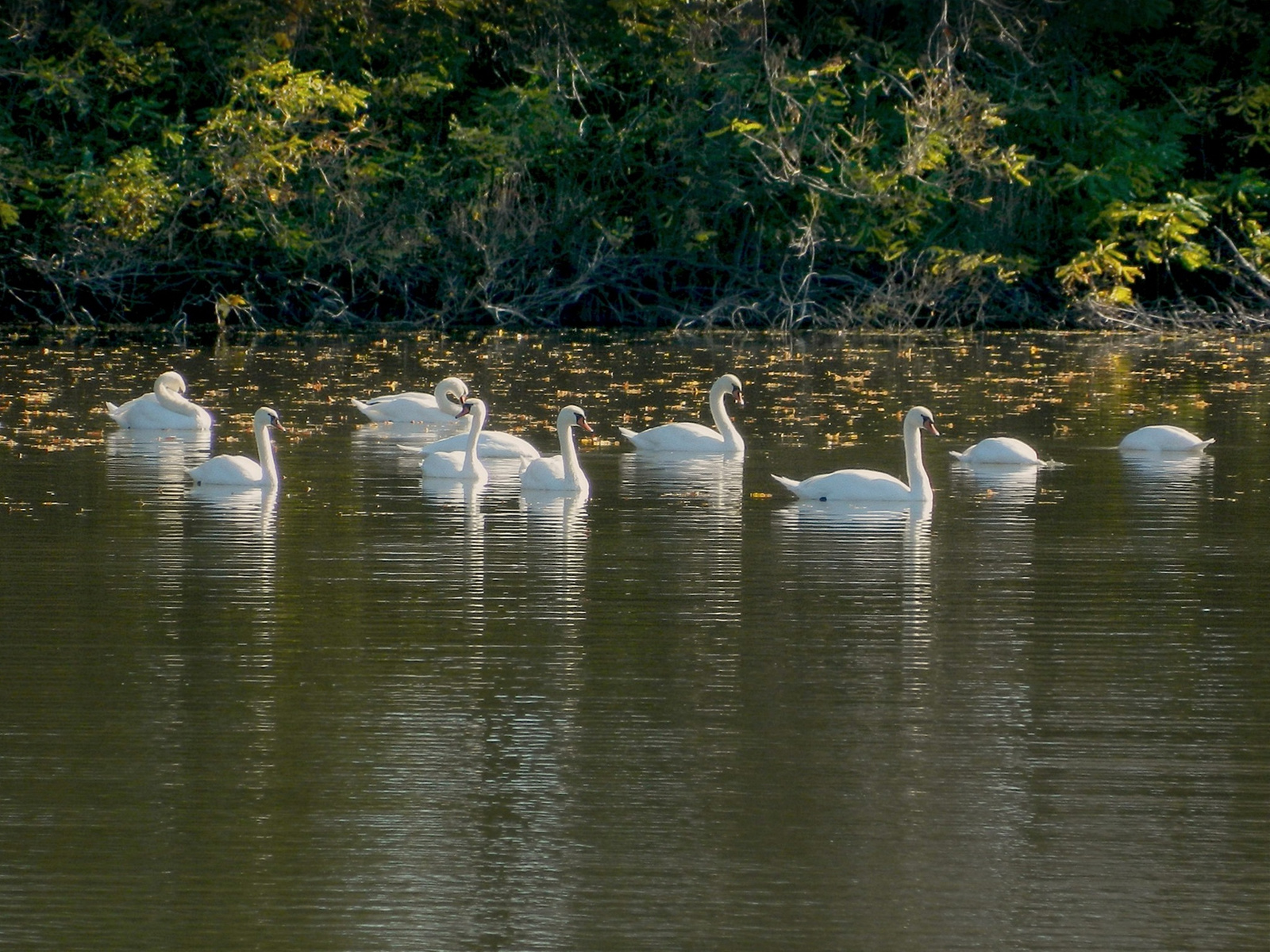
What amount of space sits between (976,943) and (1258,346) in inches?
982

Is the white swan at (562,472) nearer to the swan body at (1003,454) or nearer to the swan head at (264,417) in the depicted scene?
the swan head at (264,417)

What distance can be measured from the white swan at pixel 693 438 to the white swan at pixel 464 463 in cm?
200

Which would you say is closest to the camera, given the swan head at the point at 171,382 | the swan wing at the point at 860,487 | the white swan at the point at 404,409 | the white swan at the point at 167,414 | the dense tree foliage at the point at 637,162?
the swan wing at the point at 860,487

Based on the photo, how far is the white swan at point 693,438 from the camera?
18.0 m

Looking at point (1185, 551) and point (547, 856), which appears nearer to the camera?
point (547, 856)

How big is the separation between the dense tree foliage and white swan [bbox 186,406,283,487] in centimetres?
1622

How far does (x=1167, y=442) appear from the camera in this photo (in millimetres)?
18047

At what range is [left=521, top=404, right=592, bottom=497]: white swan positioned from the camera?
15531mm

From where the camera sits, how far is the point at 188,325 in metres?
34.7

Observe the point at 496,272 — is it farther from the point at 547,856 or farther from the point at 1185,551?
the point at 547,856

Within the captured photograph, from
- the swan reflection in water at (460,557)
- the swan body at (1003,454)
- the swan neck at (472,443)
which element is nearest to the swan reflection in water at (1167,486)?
the swan body at (1003,454)

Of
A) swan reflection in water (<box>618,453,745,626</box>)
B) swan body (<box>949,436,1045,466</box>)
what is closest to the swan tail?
swan reflection in water (<box>618,453,745,626</box>)

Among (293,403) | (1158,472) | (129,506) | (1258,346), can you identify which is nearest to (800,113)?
(1258,346)

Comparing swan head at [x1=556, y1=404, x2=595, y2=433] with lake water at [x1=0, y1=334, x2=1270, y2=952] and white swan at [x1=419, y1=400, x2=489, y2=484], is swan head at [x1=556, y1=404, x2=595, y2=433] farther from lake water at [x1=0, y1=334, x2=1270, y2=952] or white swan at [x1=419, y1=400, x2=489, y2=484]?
white swan at [x1=419, y1=400, x2=489, y2=484]
